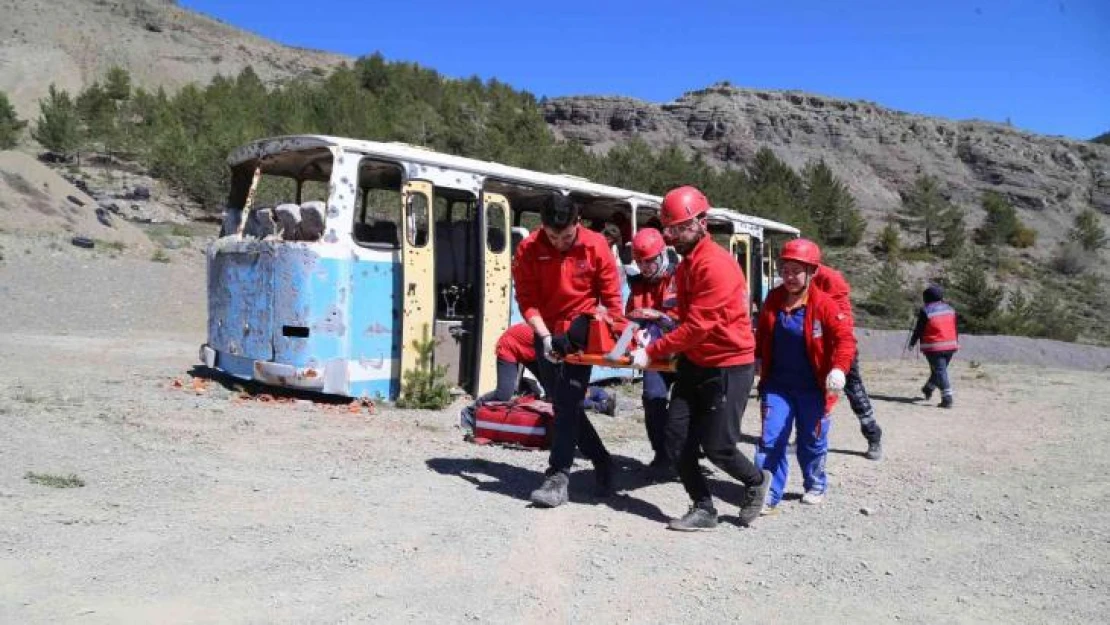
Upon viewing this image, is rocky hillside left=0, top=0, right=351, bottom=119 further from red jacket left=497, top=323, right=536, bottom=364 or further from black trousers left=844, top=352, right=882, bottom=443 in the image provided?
black trousers left=844, top=352, right=882, bottom=443

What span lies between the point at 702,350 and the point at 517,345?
2.64 metres

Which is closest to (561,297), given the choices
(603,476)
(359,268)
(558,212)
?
(558,212)

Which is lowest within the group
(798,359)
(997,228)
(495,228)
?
(798,359)

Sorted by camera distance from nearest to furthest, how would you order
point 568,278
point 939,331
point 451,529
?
point 451,529
point 568,278
point 939,331

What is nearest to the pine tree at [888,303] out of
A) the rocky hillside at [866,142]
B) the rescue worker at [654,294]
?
the rescue worker at [654,294]

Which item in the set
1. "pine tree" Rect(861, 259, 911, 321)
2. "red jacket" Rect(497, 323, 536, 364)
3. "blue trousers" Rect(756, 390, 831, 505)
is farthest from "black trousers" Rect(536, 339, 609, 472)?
"pine tree" Rect(861, 259, 911, 321)

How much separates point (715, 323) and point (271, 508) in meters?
2.60

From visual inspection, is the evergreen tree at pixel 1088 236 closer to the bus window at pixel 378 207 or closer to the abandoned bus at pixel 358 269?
the abandoned bus at pixel 358 269

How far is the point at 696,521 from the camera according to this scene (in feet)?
15.6

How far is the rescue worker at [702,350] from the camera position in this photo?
443cm

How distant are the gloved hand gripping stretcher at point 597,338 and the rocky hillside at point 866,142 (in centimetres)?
7609

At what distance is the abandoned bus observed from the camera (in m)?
7.59

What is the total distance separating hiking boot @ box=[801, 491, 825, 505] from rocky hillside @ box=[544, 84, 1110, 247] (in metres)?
75.1

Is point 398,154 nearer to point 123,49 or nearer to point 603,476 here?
point 603,476
